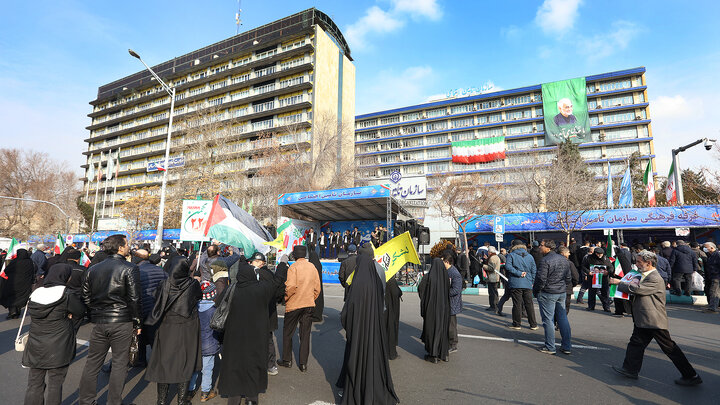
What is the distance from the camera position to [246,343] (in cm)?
367

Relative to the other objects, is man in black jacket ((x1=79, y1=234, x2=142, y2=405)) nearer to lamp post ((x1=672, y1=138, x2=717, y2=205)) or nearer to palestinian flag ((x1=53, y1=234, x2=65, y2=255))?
palestinian flag ((x1=53, y1=234, x2=65, y2=255))

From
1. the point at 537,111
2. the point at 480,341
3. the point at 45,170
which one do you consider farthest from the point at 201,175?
the point at 537,111

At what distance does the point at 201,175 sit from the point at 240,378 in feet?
91.3

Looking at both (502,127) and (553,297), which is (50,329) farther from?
(502,127)

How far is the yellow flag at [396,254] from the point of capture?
16.4ft

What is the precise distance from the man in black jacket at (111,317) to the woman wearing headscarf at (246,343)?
3.51ft

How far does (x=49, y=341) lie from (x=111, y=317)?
51 centimetres

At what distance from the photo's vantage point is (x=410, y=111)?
222 ft

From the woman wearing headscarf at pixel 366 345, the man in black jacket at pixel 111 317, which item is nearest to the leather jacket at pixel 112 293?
the man in black jacket at pixel 111 317

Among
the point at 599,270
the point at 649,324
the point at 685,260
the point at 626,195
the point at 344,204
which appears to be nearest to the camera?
the point at 649,324

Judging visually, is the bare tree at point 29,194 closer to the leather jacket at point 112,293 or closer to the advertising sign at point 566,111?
the leather jacket at point 112,293

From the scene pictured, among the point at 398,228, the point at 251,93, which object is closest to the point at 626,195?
the point at 398,228

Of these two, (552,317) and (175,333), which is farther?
(552,317)

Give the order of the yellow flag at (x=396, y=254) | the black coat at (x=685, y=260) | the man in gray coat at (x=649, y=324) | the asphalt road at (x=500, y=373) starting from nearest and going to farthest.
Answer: the asphalt road at (x=500, y=373), the man in gray coat at (x=649, y=324), the yellow flag at (x=396, y=254), the black coat at (x=685, y=260)
